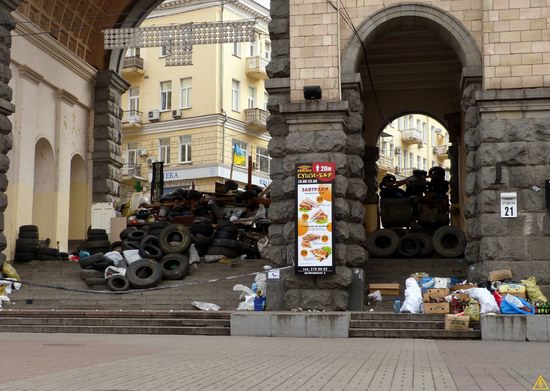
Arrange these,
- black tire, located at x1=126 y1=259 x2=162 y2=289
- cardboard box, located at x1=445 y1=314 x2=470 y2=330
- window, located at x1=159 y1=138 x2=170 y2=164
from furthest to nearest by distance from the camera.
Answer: window, located at x1=159 y1=138 x2=170 y2=164 < black tire, located at x1=126 y1=259 x2=162 y2=289 < cardboard box, located at x1=445 y1=314 x2=470 y2=330

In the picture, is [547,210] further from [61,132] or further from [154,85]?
[154,85]

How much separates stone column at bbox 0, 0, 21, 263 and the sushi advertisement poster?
809cm

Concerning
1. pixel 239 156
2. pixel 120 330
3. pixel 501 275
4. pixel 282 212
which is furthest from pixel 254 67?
pixel 501 275

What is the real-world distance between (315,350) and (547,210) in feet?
21.2

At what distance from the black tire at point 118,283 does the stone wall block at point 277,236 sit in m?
4.00

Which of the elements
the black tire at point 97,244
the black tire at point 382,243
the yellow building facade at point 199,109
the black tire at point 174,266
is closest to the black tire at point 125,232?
the black tire at point 97,244

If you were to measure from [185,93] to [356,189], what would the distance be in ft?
111

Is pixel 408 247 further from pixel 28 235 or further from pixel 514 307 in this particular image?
pixel 28 235

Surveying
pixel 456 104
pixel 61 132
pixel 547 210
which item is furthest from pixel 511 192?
pixel 61 132

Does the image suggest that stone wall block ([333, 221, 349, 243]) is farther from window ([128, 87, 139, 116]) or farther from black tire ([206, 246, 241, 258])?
window ([128, 87, 139, 116])

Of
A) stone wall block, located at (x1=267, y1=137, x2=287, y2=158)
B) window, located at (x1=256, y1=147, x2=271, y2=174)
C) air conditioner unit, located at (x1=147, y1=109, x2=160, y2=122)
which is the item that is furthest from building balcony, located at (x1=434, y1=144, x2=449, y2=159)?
stone wall block, located at (x1=267, y1=137, x2=287, y2=158)

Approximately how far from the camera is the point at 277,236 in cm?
1778

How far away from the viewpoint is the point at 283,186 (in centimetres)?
1761

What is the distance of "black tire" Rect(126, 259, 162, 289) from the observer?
1961cm
